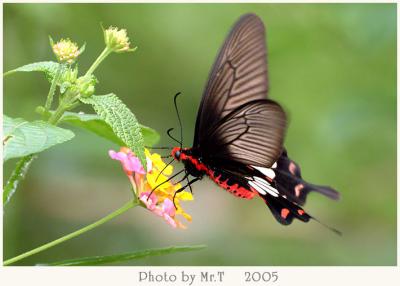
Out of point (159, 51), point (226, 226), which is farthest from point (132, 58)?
point (226, 226)

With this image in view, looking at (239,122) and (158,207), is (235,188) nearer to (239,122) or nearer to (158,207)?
(239,122)

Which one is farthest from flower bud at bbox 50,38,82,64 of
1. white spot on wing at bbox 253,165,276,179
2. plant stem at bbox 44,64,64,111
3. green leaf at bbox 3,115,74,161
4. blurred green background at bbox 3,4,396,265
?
blurred green background at bbox 3,4,396,265

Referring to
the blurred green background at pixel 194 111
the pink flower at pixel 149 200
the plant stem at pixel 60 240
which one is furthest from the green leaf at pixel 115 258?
the blurred green background at pixel 194 111

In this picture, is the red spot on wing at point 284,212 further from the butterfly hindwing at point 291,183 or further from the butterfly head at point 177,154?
the butterfly head at point 177,154

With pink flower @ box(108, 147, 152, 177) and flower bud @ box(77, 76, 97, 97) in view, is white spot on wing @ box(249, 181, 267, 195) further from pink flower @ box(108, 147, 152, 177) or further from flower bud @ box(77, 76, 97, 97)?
flower bud @ box(77, 76, 97, 97)

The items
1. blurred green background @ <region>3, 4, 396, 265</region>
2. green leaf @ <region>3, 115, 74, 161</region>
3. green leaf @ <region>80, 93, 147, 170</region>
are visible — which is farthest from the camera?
blurred green background @ <region>3, 4, 396, 265</region>

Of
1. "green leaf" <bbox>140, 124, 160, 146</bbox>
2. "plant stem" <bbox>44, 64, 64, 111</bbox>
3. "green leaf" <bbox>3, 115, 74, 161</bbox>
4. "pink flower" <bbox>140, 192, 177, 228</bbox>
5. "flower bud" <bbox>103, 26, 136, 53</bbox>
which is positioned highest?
"flower bud" <bbox>103, 26, 136, 53</bbox>
